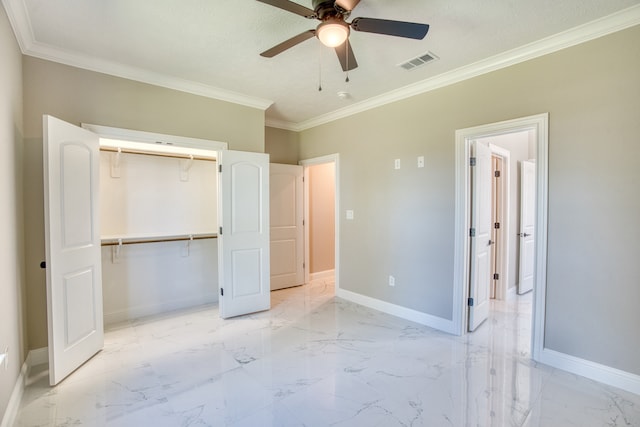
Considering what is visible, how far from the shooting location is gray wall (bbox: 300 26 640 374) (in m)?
2.21

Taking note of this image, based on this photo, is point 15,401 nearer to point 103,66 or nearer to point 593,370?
point 103,66

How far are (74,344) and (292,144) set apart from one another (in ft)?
12.3

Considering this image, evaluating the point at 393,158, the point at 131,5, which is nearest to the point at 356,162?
the point at 393,158

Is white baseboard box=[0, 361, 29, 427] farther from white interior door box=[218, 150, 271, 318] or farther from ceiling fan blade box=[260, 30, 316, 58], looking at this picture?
ceiling fan blade box=[260, 30, 316, 58]

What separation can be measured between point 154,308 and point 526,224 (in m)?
5.18

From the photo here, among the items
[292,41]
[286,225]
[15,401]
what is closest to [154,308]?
[15,401]

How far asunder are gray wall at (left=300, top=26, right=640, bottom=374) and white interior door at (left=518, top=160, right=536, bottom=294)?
2052mm

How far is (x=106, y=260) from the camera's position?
3451 mm

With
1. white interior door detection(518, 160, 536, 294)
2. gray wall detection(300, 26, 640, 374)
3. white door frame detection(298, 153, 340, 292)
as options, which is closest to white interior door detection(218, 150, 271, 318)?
white door frame detection(298, 153, 340, 292)

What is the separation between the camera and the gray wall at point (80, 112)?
2.59 metres

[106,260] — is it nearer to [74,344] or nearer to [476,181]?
[74,344]

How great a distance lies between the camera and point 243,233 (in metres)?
3.70

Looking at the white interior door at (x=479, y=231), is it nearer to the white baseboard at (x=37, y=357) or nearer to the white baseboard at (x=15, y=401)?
the white baseboard at (x=15, y=401)

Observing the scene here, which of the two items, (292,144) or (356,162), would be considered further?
(292,144)
